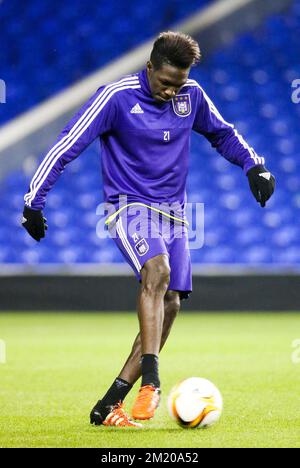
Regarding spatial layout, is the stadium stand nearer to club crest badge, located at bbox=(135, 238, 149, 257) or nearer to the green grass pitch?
the green grass pitch

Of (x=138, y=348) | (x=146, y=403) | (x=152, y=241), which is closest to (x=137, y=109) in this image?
(x=152, y=241)

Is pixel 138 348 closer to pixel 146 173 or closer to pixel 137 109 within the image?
pixel 146 173

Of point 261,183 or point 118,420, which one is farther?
point 261,183

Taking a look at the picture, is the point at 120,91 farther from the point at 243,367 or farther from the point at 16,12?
the point at 16,12

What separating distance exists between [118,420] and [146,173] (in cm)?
129

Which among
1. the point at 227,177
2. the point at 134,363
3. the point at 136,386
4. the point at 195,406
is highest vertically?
the point at 227,177

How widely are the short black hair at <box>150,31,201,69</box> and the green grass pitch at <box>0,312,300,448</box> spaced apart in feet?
6.05

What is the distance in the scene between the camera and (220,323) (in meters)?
11.4

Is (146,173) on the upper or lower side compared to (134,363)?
upper

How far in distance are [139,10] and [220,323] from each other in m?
5.33

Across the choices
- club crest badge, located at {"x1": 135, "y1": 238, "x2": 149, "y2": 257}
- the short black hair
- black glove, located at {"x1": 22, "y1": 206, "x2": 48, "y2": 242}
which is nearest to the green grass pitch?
club crest badge, located at {"x1": 135, "y1": 238, "x2": 149, "y2": 257}

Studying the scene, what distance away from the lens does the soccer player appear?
17.8 ft

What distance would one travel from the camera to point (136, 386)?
23.6 feet
